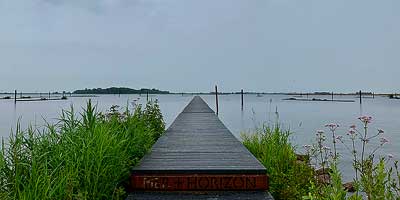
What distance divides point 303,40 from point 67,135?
1060 inches

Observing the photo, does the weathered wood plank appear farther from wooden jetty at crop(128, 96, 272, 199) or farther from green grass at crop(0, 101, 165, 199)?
green grass at crop(0, 101, 165, 199)

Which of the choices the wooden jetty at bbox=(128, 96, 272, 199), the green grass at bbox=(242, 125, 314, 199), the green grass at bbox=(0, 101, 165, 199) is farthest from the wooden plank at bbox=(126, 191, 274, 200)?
the green grass at bbox=(242, 125, 314, 199)

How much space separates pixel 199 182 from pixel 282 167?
2.81 metres

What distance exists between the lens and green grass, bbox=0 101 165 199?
10.9ft

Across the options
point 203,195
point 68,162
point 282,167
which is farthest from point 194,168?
point 282,167

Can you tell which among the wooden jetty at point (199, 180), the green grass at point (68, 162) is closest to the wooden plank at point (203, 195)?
the wooden jetty at point (199, 180)

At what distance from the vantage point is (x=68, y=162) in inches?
151

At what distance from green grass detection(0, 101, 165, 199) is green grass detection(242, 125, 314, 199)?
187 centimetres

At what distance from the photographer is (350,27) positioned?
27.7 m

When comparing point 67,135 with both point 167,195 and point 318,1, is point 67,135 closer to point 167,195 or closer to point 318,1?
point 167,195

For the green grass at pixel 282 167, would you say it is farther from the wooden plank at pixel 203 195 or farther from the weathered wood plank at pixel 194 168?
the wooden plank at pixel 203 195

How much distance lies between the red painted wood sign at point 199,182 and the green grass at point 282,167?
3.67 ft

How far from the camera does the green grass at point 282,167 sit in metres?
5.72

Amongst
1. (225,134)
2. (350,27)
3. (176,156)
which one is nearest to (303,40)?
(350,27)
